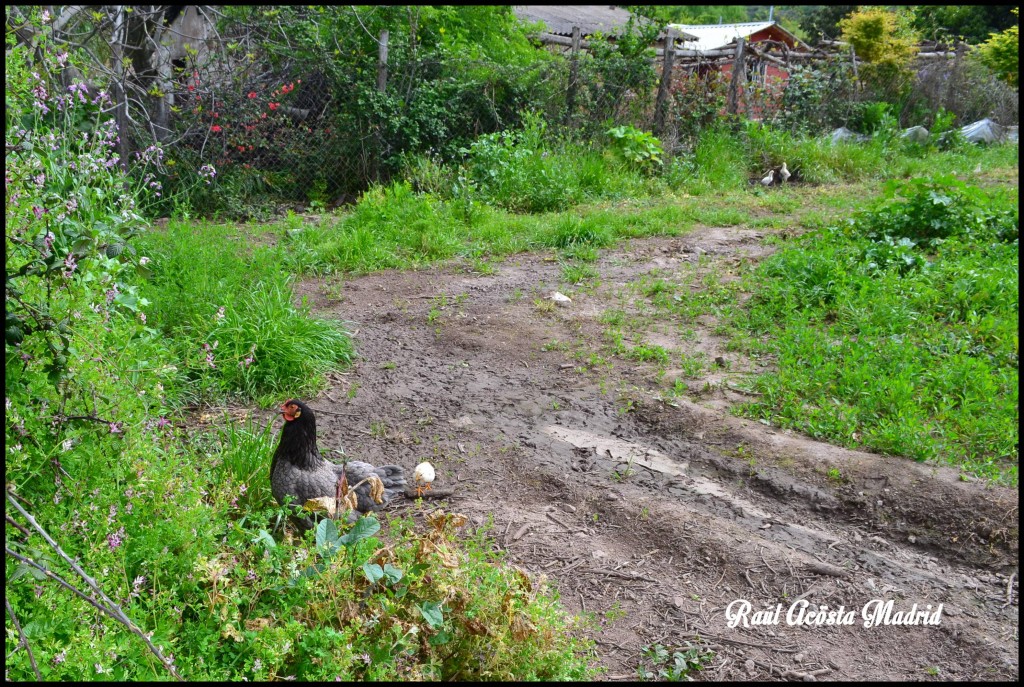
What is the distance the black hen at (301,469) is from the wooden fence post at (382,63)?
7860 mm

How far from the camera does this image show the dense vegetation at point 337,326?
2.29 m

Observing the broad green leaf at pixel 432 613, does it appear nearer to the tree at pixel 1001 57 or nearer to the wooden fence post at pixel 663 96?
the wooden fence post at pixel 663 96

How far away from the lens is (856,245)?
267 inches

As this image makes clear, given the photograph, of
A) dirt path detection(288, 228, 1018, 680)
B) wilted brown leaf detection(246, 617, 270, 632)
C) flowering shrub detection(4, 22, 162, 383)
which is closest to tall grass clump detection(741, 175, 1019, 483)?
dirt path detection(288, 228, 1018, 680)

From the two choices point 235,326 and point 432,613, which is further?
point 235,326

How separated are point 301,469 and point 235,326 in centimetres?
175

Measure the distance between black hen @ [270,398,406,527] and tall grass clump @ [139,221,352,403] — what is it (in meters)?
1.07

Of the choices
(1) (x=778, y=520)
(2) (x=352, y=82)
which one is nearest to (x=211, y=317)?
(1) (x=778, y=520)

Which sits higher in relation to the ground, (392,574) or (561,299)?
(392,574)

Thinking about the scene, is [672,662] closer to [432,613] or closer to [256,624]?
[432,613]

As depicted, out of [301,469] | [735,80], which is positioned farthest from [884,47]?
[301,469]

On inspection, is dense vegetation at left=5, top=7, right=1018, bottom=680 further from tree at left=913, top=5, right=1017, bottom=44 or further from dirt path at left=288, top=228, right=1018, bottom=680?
tree at left=913, top=5, right=1017, bottom=44

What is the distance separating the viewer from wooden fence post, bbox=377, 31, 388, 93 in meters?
10.2

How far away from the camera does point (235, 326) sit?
15.4 ft
